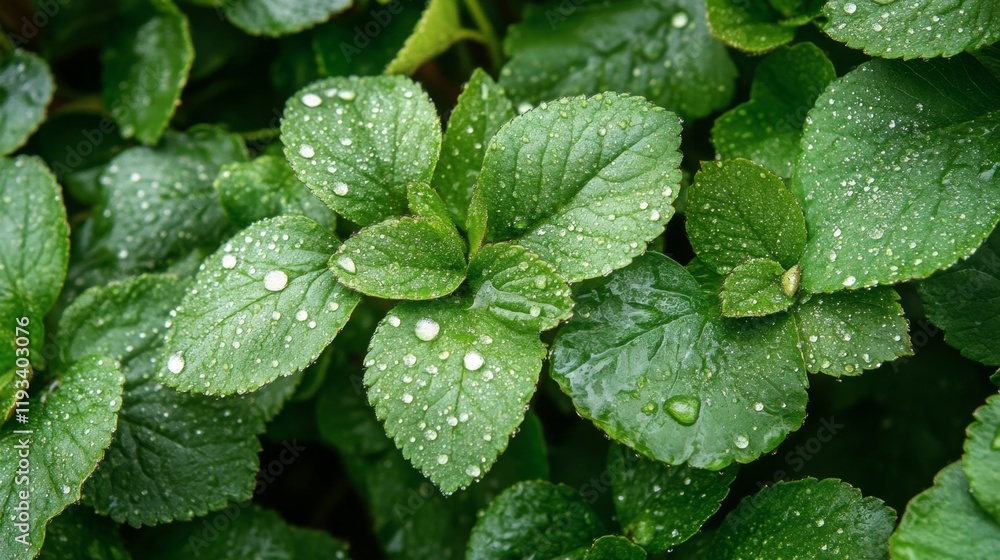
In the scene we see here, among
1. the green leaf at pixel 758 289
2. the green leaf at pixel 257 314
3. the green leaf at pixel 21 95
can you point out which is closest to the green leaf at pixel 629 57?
the green leaf at pixel 758 289

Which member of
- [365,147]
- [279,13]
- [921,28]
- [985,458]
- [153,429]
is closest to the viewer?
[985,458]

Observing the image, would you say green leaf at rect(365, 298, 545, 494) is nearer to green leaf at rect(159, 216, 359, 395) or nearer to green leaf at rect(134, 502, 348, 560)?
green leaf at rect(159, 216, 359, 395)

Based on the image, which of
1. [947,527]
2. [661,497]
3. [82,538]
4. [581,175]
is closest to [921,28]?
[581,175]

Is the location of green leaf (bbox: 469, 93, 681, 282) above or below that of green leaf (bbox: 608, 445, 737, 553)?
above

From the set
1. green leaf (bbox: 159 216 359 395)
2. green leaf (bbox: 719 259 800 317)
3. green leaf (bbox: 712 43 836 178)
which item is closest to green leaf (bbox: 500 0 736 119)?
green leaf (bbox: 712 43 836 178)

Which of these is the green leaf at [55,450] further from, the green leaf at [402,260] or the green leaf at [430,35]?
the green leaf at [430,35]

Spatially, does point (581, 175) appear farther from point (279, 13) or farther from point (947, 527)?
point (279, 13)
